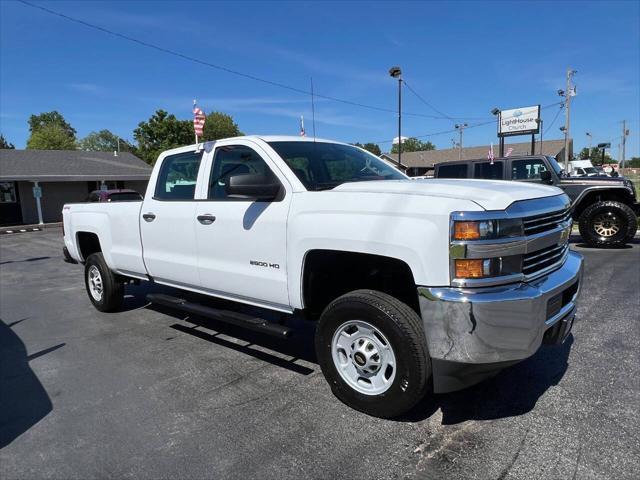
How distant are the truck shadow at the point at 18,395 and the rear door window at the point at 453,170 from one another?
8.88 m

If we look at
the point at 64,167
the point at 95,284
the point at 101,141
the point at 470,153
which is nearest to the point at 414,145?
the point at 470,153

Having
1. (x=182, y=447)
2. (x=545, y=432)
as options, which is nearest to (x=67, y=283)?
(x=182, y=447)

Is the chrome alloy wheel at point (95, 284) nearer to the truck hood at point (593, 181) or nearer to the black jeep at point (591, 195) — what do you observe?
the black jeep at point (591, 195)

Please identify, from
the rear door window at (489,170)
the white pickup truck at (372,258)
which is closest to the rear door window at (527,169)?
the rear door window at (489,170)

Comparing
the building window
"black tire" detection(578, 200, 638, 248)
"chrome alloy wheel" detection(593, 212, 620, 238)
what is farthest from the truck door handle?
the building window

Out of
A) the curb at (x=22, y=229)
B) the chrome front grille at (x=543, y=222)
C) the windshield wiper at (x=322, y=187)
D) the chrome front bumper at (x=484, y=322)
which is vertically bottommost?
the curb at (x=22, y=229)

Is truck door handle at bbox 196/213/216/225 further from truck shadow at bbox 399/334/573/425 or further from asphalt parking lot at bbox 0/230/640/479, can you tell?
truck shadow at bbox 399/334/573/425

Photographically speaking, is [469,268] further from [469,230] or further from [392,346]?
[392,346]

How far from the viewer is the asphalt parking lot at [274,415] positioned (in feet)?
8.86

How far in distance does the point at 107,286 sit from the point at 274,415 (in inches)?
142

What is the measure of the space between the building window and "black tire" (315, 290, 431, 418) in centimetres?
2841

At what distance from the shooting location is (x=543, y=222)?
10.0 ft

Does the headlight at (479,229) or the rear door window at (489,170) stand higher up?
the rear door window at (489,170)

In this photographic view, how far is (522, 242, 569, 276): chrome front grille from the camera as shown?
113 inches
